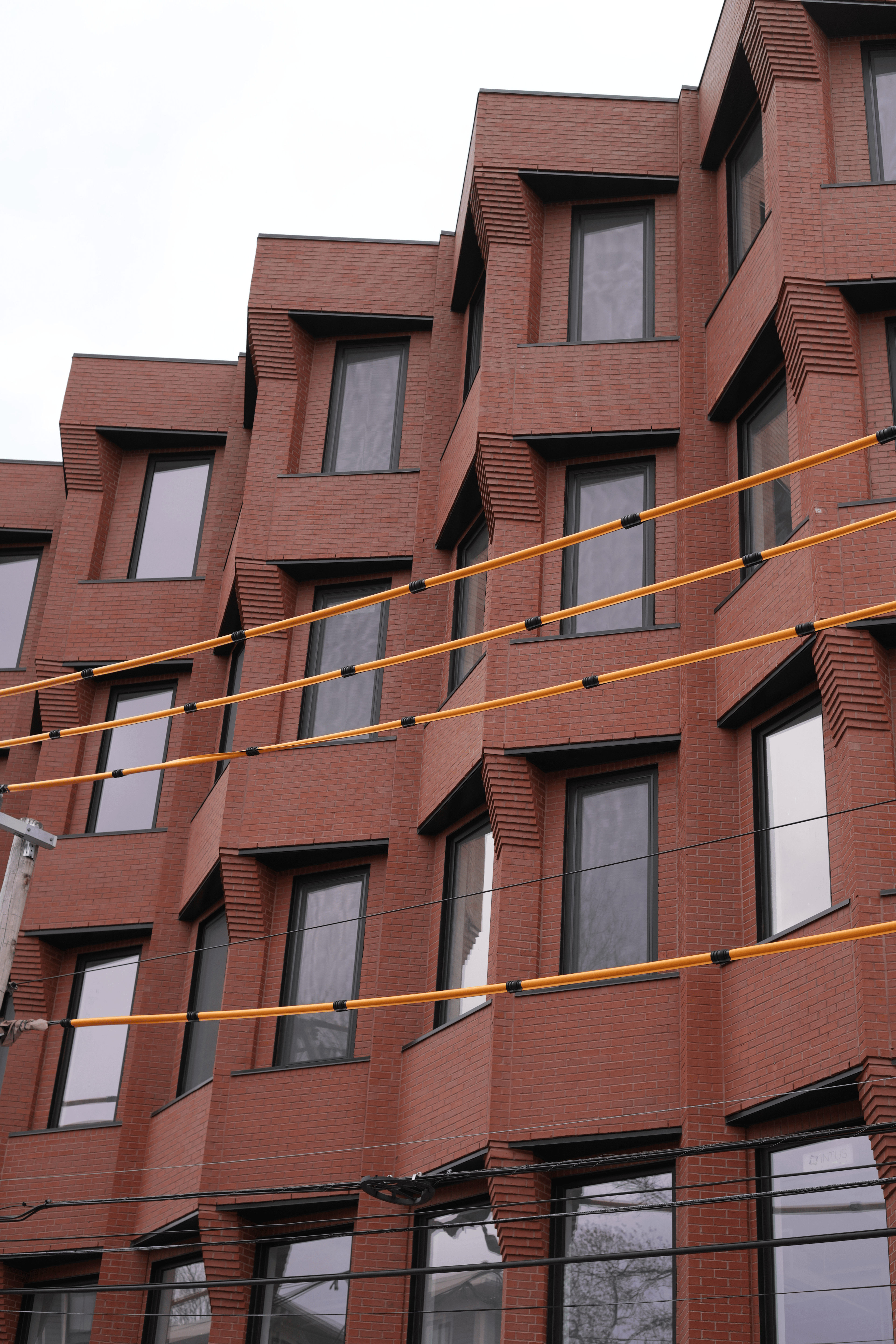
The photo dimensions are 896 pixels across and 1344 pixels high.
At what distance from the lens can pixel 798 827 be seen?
14.3 metres

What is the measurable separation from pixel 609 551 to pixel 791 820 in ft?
14.7

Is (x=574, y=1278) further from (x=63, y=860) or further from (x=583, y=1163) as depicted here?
(x=63, y=860)

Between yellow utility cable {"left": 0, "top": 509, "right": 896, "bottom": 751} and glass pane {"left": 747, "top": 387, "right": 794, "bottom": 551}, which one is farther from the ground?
glass pane {"left": 747, "top": 387, "right": 794, "bottom": 551}

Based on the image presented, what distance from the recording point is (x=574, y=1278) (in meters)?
14.3

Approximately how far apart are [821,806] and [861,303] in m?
5.61

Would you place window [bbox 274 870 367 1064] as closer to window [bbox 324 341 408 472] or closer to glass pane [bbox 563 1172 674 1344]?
glass pane [bbox 563 1172 674 1344]

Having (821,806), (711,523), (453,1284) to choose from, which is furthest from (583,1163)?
(711,523)

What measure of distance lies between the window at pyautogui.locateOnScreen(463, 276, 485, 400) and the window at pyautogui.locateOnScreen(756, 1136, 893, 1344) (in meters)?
11.5

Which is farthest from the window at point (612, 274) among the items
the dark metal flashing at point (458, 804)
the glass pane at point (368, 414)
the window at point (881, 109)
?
the dark metal flashing at point (458, 804)

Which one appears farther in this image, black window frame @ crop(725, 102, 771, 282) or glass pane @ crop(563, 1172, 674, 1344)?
black window frame @ crop(725, 102, 771, 282)

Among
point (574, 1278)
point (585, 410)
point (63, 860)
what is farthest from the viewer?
point (63, 860)

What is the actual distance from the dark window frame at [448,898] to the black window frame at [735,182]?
716cm

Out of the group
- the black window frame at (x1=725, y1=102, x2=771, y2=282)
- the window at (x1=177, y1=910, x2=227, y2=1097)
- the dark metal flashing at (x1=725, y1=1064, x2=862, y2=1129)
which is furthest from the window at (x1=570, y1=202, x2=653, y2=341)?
the dark metal flashing at (x1=725, y1=1064, x2=862, y2=1129)

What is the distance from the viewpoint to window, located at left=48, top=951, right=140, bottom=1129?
66.8 feet
